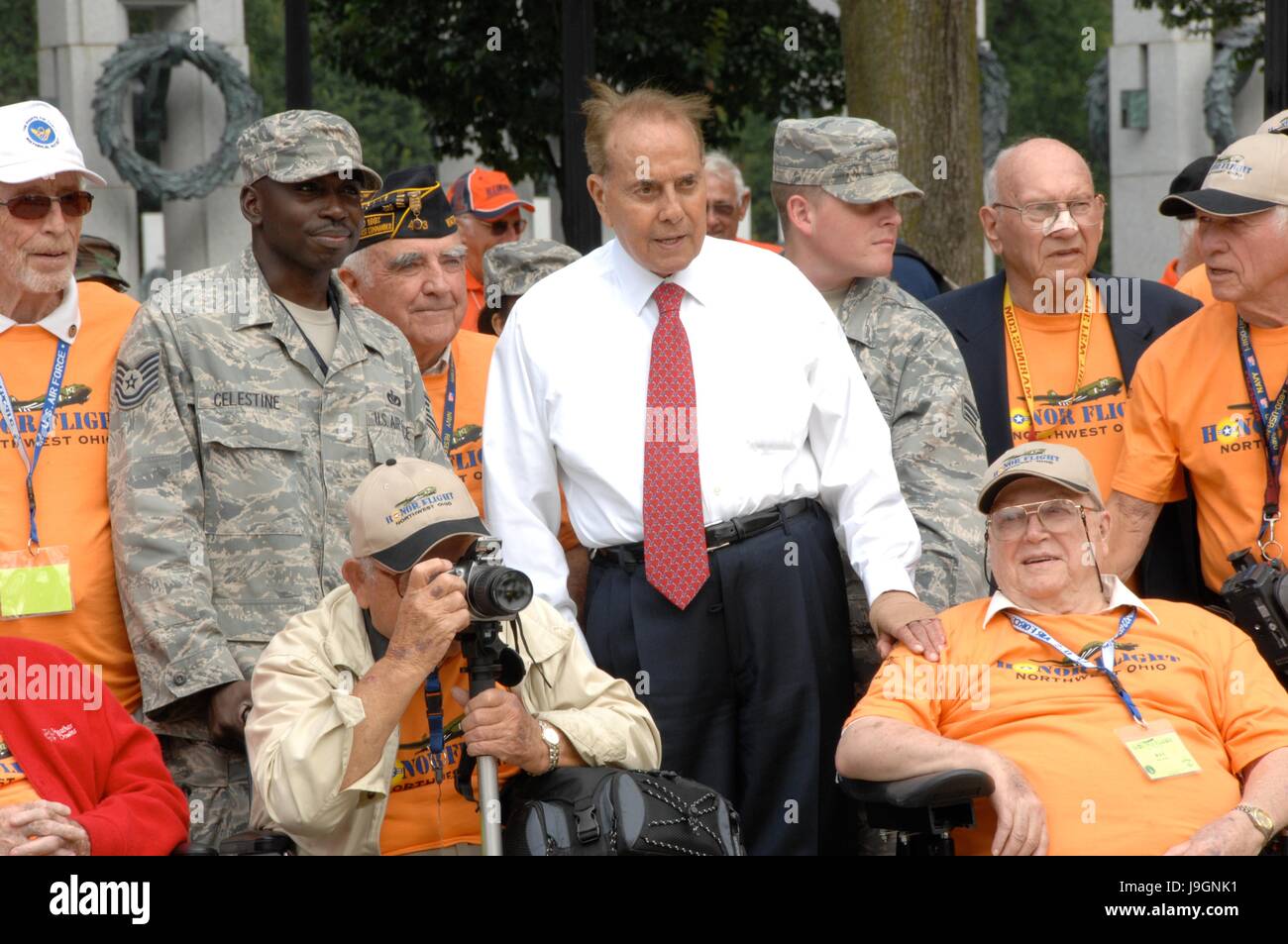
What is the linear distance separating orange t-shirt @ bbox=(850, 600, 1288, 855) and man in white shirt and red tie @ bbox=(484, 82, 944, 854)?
18cm

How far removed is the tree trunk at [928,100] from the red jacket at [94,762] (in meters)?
5.16

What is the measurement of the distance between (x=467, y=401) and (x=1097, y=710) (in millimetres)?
2214

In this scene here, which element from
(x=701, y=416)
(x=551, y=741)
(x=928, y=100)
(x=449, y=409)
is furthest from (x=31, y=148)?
(x=928, y=100)

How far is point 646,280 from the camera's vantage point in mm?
4699

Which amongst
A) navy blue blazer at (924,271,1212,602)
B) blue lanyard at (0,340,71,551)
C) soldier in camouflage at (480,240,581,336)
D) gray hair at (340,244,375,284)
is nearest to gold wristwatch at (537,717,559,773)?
blue lanyard at (0,340,71,551)

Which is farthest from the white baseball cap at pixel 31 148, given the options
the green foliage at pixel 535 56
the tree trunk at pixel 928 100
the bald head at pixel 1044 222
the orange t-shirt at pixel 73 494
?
the green foliage at pixel 535 56

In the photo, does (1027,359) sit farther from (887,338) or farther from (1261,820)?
(1261,820)

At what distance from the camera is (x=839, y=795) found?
4711 mm

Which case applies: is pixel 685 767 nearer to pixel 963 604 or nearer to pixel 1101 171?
pixel 963 604

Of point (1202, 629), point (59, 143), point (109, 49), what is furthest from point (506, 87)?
point (1202, 629)

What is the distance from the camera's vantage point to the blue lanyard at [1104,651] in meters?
4.31

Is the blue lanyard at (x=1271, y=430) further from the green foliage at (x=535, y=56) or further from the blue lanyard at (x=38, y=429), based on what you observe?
the green foliage at (x=535, y=56)

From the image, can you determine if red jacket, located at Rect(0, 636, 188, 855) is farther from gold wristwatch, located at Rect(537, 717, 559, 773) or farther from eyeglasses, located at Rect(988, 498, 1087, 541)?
eyeglasses, located at Rect(988, 498, 1087, 541)
